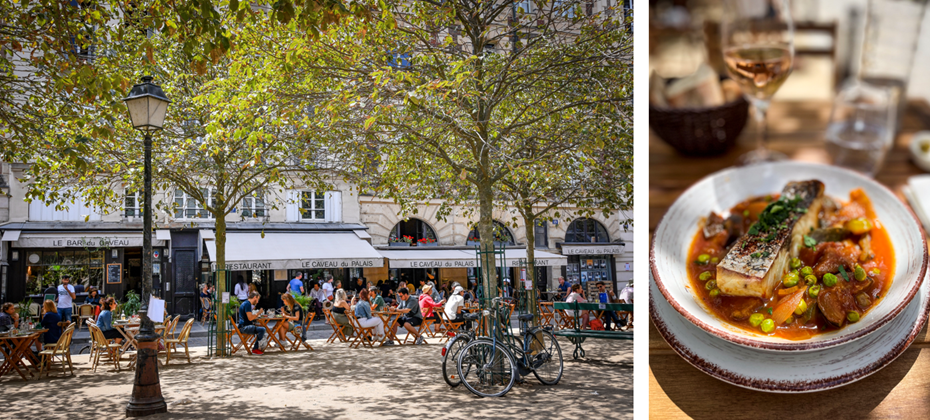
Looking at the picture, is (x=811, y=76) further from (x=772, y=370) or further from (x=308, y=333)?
(x=308, y=333)

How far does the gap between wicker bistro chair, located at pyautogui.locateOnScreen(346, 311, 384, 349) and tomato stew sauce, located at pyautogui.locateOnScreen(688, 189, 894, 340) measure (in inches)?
420

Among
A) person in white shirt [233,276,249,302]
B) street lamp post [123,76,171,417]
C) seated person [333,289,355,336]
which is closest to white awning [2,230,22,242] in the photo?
person in white shirt [233,276,249,302]

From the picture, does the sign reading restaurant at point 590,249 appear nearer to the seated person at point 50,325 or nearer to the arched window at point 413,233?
the arched window at point 413,233

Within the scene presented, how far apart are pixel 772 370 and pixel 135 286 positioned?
817 inches

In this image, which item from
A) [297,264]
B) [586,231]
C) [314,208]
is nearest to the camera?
[297,264]

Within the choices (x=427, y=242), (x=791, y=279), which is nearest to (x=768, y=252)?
(x=791, y=279)

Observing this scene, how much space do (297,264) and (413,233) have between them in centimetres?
614

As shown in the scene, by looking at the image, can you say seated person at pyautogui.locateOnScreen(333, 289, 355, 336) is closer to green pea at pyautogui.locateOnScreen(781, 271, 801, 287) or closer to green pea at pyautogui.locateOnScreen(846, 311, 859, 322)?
green pea at pyautogui.locateOnScreen(781, 271, 801, 287)

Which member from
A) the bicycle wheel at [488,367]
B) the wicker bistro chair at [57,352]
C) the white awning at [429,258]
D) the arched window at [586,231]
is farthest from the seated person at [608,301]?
the arched window at [586,231]

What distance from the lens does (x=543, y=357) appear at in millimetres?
7734

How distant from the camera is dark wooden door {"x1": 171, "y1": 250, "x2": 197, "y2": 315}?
19.3 metres

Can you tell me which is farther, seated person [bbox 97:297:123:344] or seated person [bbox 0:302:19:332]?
seated person [bbox 97:297:123:344]

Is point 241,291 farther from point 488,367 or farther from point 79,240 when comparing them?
point 488,367

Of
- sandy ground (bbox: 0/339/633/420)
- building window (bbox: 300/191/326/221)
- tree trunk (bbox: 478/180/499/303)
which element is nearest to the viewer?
sandy ground (bbox: 0/339/633/420)
